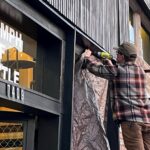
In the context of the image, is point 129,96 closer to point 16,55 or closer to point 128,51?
point 128,51

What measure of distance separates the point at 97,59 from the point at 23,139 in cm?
150

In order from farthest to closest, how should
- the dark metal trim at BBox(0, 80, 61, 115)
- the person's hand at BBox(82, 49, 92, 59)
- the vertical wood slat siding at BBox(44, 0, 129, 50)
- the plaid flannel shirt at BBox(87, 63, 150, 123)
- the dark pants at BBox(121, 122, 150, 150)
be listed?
the person's hand at BBox(82, 49, 92, 59)
the vertical wood slat siding at BBox(44, 0, 129, 50)
the plaid flannel shirt at BBox(87, 63, 150, 123)
the dark pants at BBox(121, 122, 150, 150)
the dark metal trim at BBox(0, 80, 61, 115)

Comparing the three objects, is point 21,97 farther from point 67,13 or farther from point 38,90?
point 67,13

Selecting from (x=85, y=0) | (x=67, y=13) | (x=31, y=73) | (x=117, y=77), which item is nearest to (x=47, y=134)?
(x=31, y=73)

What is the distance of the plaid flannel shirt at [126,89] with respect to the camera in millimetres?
5520

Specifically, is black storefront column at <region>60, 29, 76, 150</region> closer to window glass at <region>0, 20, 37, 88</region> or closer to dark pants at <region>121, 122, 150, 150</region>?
window glass at <region>0, 20, 37, 88</region>

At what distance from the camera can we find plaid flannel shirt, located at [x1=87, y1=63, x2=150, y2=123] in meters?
5.52

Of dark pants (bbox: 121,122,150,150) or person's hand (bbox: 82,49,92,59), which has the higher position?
person's hand (bbox: 82,49,92,59)

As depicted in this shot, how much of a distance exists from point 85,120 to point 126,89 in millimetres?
630

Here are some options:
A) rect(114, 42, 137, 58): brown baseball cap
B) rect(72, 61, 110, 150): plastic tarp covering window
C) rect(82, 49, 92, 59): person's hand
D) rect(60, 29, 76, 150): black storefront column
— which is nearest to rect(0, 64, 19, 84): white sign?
rect(60, 29, 76, 150): black storefront column

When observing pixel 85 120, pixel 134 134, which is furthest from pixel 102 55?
pixel 134 134

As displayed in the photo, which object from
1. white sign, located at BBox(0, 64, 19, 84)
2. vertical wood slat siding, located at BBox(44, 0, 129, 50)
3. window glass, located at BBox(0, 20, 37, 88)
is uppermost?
vertical wood slat siding, located at BBox(44, 0, 129, 50)

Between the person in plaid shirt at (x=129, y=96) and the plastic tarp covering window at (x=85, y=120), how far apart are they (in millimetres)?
232

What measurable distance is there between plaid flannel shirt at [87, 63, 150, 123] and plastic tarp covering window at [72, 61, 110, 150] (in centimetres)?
25
